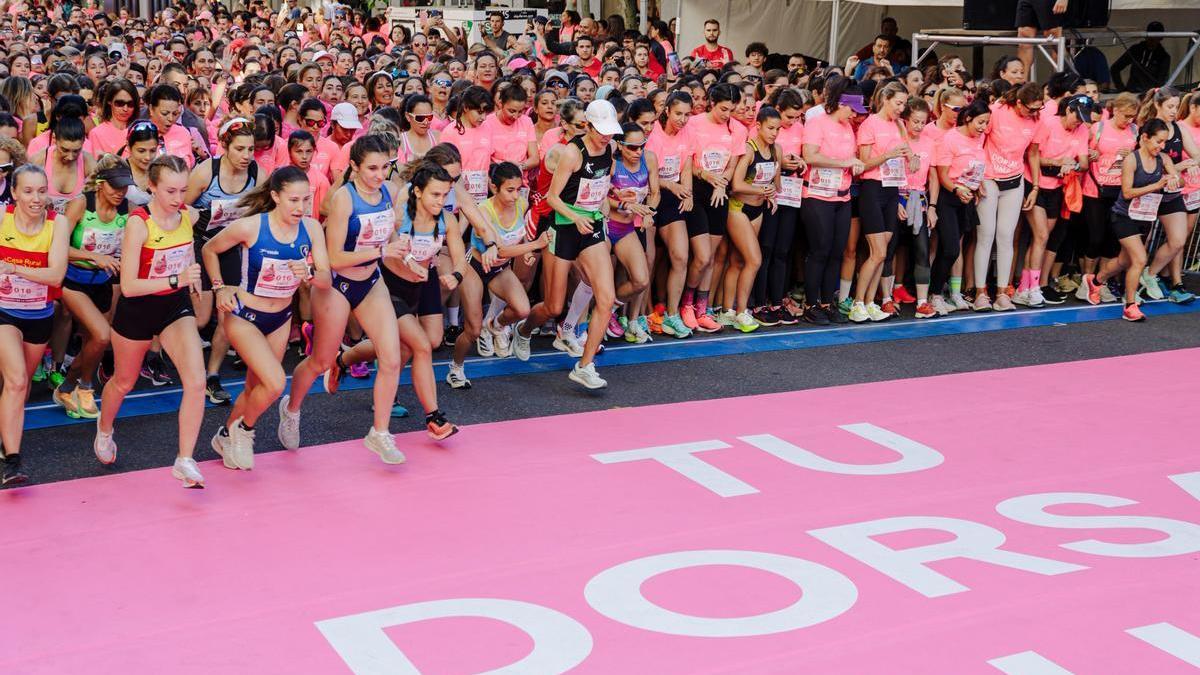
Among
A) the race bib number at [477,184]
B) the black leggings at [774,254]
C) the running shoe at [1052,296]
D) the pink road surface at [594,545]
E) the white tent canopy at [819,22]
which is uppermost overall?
the white tent canopy at [819,22]

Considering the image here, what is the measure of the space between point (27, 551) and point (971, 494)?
439 centimetres

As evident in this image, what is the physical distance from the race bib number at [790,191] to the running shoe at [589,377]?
243cm

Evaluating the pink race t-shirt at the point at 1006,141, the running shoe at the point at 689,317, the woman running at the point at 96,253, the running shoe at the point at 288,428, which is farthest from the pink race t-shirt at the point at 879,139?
the woman running at the point at 96,253

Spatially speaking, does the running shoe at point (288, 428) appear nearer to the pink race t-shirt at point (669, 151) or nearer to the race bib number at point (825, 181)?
the pink race t-shirt at point (669, 151)

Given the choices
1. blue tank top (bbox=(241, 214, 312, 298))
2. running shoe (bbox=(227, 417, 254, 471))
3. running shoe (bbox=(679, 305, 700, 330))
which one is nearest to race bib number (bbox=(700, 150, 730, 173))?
running shoe (bbox=(679, 305, 700, 330))

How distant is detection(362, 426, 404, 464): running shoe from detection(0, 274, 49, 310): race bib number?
1.72m

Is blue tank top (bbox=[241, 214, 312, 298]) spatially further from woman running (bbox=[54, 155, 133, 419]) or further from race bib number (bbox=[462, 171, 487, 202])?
race bib number (bbox=[462, 171, 487, 202])

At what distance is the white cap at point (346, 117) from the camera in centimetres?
Answer: 908

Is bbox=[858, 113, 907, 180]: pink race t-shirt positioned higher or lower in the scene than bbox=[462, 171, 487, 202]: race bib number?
higher

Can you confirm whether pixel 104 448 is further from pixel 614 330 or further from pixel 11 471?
pixel 614 330

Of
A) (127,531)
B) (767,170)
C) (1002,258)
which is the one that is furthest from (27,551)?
(1002,258)

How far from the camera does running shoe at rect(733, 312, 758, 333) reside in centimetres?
1030

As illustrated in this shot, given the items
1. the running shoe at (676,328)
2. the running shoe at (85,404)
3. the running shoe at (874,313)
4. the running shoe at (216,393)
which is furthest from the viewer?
the running shoe at (874,313)

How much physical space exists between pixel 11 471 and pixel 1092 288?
859 cm
